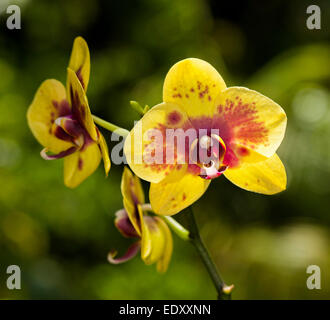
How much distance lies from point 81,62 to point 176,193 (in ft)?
1.00

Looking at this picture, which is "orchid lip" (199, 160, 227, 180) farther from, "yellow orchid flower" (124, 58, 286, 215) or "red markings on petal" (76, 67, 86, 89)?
"red markings on petal" (76, 67, 86, 89)

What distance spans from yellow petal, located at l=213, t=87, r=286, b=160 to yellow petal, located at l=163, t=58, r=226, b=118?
0.02 meters

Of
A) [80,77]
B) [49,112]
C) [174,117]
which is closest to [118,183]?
[49,112]

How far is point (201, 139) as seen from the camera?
2.80 feet

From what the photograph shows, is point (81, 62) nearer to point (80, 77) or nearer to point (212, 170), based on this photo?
point (80, 77)

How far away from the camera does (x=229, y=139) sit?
86 centimetres

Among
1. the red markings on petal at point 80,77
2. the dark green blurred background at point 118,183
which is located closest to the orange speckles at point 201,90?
the red markings on petal at point 80,77

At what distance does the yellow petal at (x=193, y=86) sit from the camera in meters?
0.82

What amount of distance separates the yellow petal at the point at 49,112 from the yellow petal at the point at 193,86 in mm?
276

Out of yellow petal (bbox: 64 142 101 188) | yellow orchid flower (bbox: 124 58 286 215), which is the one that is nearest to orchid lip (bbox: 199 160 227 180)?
yellow orchid flower (bbox: 124 58 286 215)

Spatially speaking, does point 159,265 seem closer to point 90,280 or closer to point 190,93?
point 190,93

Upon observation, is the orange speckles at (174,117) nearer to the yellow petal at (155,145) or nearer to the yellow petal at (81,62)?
the yellow petal at (155,145)
